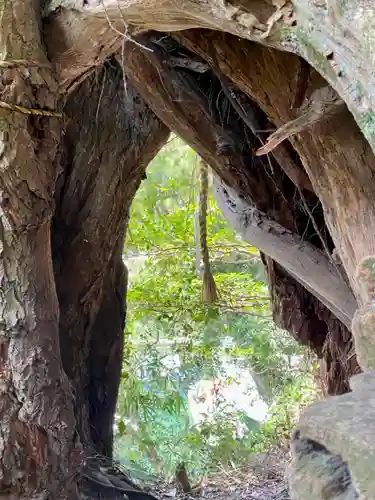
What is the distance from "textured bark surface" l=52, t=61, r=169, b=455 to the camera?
2303 mm

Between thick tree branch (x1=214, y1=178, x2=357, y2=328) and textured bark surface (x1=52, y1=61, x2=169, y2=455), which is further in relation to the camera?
textured bark surface (x1=52, y1=61, x2=169, y2=455)

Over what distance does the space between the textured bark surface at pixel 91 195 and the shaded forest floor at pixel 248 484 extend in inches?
22.1

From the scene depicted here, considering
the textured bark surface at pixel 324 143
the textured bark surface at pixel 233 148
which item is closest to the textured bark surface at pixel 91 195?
the textured bark surface at pixel 233 148

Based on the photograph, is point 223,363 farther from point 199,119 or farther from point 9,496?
point 9,496

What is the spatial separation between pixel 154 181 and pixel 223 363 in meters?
1.30

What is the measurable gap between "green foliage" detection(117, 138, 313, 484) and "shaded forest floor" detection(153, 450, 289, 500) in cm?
23

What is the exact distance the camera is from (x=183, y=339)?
147 inches

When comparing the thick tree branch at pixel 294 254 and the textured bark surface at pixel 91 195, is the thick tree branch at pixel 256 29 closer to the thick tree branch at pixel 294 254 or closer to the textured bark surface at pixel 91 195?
the textured bark surface at pixel 91 195

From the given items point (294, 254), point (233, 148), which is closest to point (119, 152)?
point (233, 148)

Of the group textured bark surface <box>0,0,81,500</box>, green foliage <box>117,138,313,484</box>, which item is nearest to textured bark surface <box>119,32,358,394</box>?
textured bark surface <box>0,0,81,500</box>

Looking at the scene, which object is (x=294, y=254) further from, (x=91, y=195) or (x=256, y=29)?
Answer: (x=256, y=29)

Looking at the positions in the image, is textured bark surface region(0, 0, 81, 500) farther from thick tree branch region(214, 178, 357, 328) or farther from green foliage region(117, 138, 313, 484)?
green foliage region(117, 138, 313, 484)

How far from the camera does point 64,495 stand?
158 centimetres

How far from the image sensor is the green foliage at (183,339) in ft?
11.5
